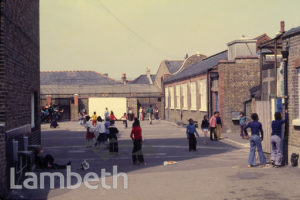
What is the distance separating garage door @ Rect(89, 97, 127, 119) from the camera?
54969mm

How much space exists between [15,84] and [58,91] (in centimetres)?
5034

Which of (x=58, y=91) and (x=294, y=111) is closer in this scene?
(x=294, y=111)

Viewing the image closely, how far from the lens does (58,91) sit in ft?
203

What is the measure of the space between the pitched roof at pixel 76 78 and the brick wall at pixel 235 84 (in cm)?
4632

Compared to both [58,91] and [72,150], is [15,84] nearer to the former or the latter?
[72,150]

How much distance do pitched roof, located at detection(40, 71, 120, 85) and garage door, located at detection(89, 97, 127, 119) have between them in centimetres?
2056

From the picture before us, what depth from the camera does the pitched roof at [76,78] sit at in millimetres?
75875

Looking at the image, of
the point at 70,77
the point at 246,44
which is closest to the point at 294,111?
the point at 246,44

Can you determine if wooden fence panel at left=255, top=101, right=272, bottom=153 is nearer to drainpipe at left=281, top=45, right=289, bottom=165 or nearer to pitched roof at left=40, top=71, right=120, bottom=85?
drainpipe at left=281, top=45, right=289, bottom=165

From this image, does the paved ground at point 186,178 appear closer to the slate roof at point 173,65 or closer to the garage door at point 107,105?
the garage door at point 107,105

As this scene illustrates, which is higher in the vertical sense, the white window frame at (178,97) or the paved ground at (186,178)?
the white window frame at (178,97)

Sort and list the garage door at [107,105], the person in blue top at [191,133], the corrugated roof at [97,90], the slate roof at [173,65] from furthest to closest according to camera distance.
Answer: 1. the slate roof at [173,65]
2. the corrugated roof at [97,90]
3. the garage door at [107,105]
4. the person in blue top at [191,133]

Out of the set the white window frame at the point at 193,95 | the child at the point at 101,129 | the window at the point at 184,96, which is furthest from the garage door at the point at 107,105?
the child at the point at 101,129

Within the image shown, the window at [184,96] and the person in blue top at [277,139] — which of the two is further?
the window at [184,96]
